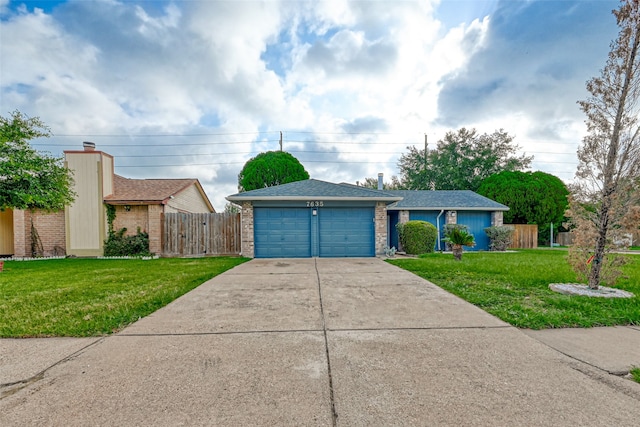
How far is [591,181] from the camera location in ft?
17.1

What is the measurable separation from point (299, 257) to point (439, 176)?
21325mm

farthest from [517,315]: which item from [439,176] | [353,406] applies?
[439,176]

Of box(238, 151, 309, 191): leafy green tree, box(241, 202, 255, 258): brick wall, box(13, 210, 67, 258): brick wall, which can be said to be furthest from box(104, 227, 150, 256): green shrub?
box(238, 151, 309, 191): leafy green tree

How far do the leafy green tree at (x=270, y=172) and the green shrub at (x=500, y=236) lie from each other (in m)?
14.5

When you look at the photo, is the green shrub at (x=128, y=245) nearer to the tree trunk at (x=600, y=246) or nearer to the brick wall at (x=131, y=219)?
the brick wall at (x=131, y=219)

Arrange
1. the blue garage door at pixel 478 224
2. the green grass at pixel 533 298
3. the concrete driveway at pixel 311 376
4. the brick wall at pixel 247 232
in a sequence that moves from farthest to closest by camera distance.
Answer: the blue garage door at pixel 478 224
the brick wall at pixel 247 232
the green grass at pixel 533 298
the concrete driveway at pixel 311 376


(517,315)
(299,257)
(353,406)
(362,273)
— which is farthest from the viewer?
(299,257)

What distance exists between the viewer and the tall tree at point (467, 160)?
25.9 m

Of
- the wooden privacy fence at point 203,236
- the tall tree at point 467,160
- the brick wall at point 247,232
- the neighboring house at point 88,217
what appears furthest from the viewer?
the tall tree at point 467,160

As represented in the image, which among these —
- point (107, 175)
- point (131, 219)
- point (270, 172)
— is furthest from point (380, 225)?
point (270, 172)

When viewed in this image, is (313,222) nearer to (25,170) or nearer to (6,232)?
(25,170)

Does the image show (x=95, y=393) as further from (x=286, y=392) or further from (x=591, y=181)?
(x=591, y=181)

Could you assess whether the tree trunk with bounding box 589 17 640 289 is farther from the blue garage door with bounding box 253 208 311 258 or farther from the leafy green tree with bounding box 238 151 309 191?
the leafy green tree with bounding box 238 151 309 191

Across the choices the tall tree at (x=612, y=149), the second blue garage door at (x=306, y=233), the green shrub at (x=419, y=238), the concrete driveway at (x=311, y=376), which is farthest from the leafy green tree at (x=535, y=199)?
the concrete driveway at (x=311, y=376)
